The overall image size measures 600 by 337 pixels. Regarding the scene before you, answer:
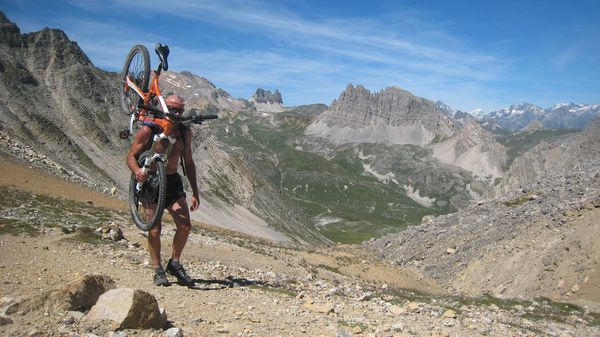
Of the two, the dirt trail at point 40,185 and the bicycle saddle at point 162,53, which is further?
the dirt trail at point 40,185

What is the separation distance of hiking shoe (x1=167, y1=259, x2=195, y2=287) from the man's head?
4.34 m

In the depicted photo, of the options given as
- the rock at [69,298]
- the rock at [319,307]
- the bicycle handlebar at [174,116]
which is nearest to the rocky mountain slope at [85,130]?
the bicycle handlebar at [174,116]

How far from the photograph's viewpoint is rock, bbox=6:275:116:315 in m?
8.19

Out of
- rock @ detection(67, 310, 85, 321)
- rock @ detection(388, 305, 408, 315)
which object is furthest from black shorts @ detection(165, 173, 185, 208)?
rock @ detection(388, 305, 408, 315)

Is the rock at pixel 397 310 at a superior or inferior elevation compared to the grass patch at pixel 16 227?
superior

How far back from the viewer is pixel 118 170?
298ft

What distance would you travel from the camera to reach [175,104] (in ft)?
43.3

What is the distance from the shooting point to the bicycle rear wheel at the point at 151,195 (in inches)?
477

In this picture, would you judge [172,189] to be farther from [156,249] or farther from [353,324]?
[353,324]

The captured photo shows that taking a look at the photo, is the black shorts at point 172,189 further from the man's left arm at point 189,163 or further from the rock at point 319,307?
the rock at point 319,307

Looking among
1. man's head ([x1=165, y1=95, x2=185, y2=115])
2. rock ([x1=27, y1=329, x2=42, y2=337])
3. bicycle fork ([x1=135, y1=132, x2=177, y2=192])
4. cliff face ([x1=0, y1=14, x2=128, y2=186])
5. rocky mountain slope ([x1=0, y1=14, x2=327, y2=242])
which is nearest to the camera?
rock ([x1=27, y1=329, x2=42, y2=337])

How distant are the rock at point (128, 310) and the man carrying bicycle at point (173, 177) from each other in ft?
13.9

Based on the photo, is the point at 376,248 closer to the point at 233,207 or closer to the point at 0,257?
the point at 0,257

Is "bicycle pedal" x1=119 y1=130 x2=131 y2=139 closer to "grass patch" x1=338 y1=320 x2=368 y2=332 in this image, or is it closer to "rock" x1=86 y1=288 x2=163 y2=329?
"rock" x1=86 y1=288 x2=163 y2=329
